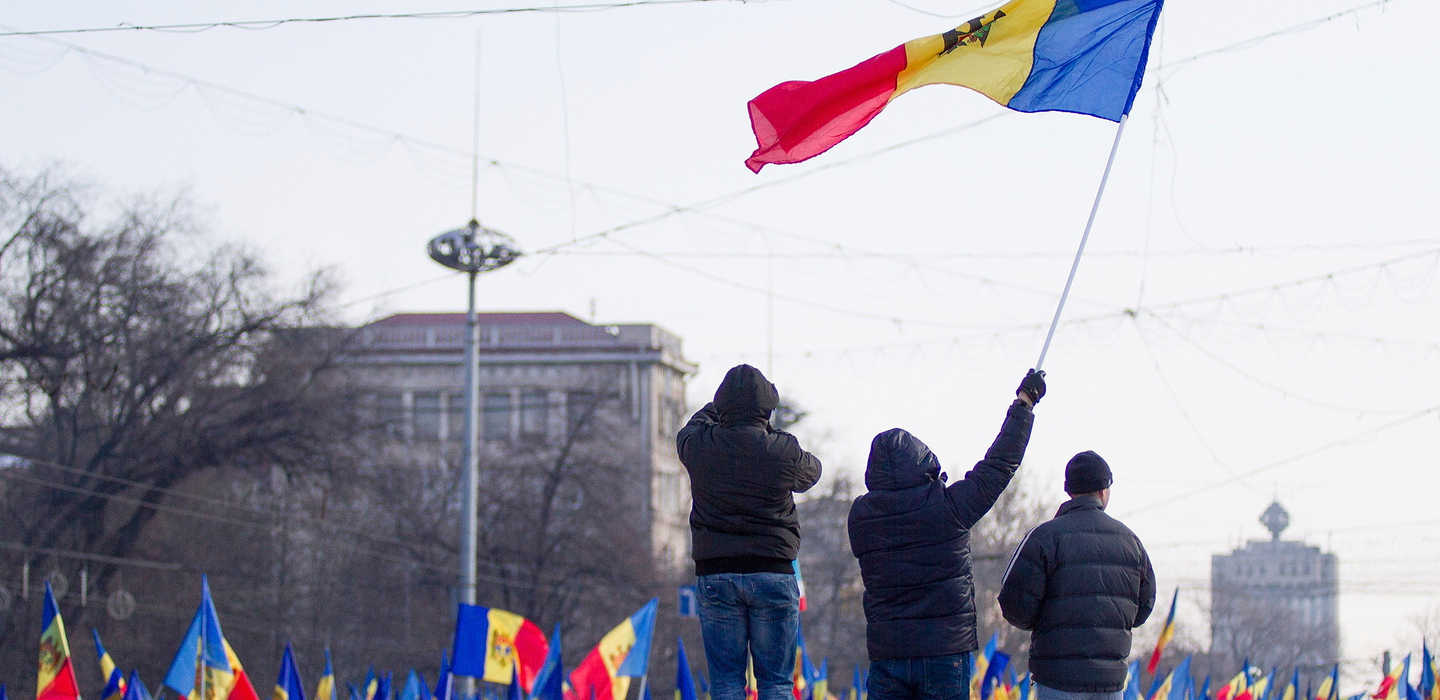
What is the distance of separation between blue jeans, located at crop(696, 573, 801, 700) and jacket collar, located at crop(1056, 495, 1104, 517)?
38.9 inches

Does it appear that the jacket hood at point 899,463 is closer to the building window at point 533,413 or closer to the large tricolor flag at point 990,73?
the large tricolor flag at point 990,73

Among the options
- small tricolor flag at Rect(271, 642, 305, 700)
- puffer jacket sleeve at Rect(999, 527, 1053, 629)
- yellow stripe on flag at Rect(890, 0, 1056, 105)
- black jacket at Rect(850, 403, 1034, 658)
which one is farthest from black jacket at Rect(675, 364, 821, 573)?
small tricolor flag at Rect(271, 642, 305, 700)

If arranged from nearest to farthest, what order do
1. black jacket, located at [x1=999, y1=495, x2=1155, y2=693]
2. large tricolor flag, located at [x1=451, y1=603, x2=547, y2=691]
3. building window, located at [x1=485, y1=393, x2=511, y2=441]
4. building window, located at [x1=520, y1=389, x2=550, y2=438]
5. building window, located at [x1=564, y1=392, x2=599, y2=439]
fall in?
black jacket, located at [x1=999, y1=495, x2=1155, y2=693], large tricolor flag, located at [x1=451, y1=603, x2=547, y2=691], building window, located at [x1=564, y1=392, x2=599, y2=439], building window, located at [x1=520, y1=389, x2=550, y2=438], building window, located at [x1=485, y1=393, x2=511, y2=441]

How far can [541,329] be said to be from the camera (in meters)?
69.2

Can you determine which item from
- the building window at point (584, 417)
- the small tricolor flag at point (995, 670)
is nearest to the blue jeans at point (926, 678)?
the small tricolor flag at point (995, 670)

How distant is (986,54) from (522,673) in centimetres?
848

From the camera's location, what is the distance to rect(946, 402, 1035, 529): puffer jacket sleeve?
555 centimetres

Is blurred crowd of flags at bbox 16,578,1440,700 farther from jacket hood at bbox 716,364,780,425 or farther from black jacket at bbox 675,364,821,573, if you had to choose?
jacket hood at bbox 716,364,780,425

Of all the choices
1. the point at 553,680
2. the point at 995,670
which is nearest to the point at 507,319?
the point at 995,670

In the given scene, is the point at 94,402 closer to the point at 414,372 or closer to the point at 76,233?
the point at 76,233

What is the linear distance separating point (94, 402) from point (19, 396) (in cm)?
206

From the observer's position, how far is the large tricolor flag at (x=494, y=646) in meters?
13.9

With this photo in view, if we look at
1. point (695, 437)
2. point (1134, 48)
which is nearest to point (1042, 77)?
point (1134, 48)

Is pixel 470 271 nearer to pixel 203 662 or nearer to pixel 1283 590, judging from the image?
pixel 203 662
